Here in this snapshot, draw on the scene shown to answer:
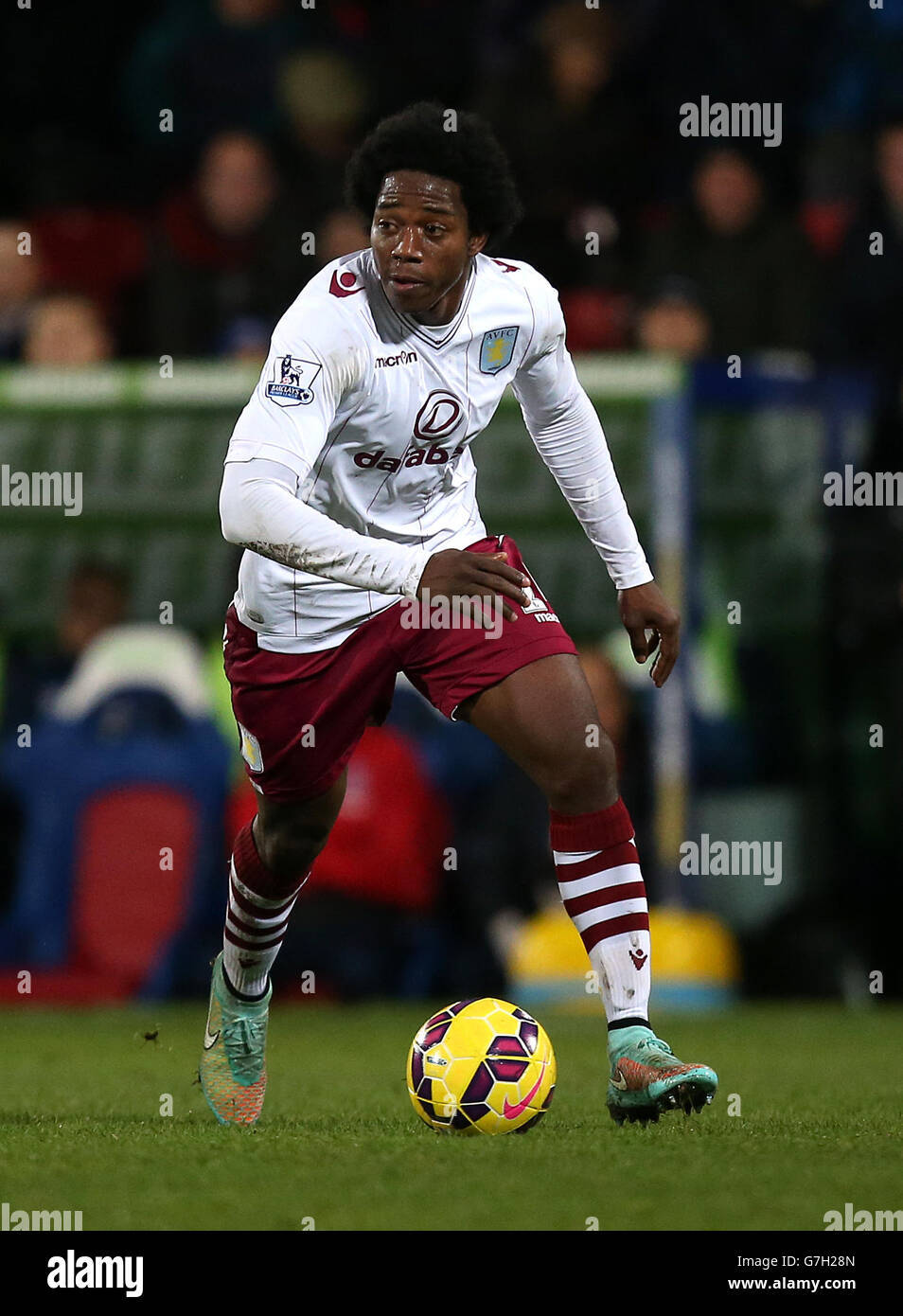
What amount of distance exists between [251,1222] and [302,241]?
24.0 feet

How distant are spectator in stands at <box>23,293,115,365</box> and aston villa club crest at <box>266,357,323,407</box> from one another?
5.62 m

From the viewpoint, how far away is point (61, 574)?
9.62 m

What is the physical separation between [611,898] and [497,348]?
1295mm

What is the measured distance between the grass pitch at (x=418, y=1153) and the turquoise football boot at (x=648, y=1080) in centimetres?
5

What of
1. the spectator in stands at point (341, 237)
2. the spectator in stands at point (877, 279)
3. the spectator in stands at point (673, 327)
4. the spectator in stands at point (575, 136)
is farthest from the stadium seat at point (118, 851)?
the spectator in stands at point (877, 279)

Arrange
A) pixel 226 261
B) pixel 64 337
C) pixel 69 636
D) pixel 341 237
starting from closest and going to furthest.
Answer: pixel 69 636
pixel 341 237
pixel 64 337
pixel 226 261

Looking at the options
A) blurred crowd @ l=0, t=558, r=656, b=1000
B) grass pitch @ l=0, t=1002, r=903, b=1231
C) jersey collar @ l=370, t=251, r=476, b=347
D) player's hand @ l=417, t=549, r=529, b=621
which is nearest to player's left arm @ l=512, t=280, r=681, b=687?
jersey collar @ l=370, t=251, r=476, b=347

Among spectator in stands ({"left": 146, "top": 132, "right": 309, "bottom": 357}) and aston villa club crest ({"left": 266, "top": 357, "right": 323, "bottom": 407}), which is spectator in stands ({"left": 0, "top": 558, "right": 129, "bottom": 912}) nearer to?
spectator in stands ({"left": 146, "top": 132, "right": 309, "bottom": 357})

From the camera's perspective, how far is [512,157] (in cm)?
1056

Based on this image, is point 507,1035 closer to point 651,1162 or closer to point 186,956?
point 651,1162

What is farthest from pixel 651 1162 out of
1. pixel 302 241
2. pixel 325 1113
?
pixel 302 241

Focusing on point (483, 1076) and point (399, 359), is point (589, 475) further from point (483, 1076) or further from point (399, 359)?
point (483, 1076)

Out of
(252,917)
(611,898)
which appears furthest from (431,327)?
(252,917)

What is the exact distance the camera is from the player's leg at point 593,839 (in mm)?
4621
